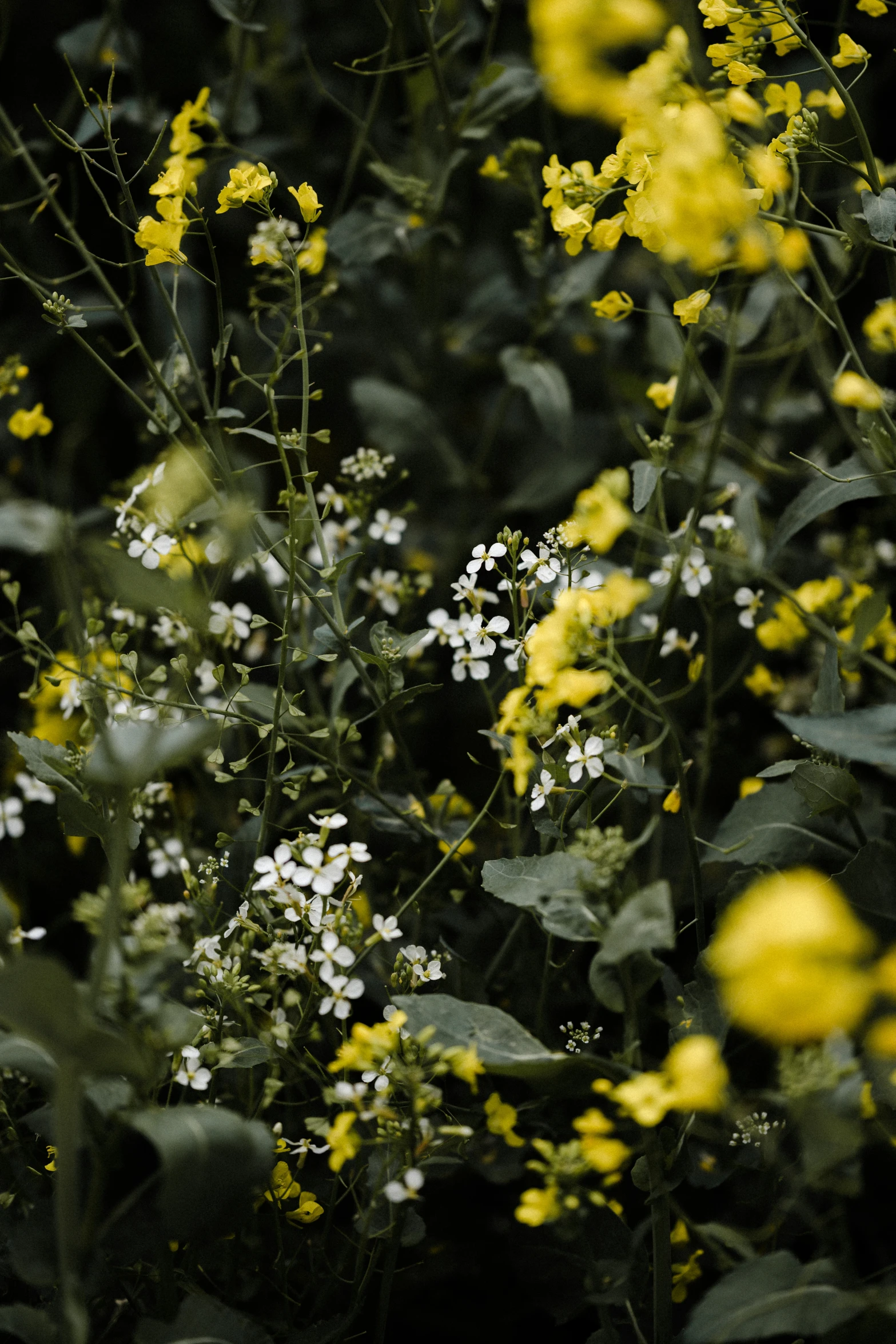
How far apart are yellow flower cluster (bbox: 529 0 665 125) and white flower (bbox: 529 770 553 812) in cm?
41

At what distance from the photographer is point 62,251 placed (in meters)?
1.46

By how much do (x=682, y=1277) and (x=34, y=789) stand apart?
2.24 ft

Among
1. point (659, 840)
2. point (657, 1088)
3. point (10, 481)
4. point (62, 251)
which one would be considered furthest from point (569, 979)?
point (62, 251)

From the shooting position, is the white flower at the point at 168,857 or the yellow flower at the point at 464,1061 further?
the white flower at the point at 168,857

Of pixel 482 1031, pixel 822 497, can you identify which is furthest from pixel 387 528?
pixel 482 1031

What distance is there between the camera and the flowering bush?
1.80 feet

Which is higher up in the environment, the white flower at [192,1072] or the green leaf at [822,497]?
the green leaf at [822,497]

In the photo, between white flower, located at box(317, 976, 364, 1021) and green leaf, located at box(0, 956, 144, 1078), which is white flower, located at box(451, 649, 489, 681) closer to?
white flower, located at box(317, 976, 364, 1021)

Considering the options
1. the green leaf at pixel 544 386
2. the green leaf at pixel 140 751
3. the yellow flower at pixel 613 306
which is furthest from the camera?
the green leaf at pixel 544 386

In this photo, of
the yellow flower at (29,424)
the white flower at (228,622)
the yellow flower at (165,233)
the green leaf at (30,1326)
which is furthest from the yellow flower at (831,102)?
the green leaf at (30,1326)

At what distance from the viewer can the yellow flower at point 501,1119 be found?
70 cm

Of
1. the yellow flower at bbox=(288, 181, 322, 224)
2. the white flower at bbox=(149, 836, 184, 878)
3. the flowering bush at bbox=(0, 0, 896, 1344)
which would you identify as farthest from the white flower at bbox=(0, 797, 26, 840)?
the yellow flower at bbox=(288, 181, 322, 224)

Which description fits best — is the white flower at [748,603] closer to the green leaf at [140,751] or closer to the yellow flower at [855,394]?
the yellow flower at [855,394]

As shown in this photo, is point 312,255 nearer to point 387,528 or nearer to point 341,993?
point 387,528
